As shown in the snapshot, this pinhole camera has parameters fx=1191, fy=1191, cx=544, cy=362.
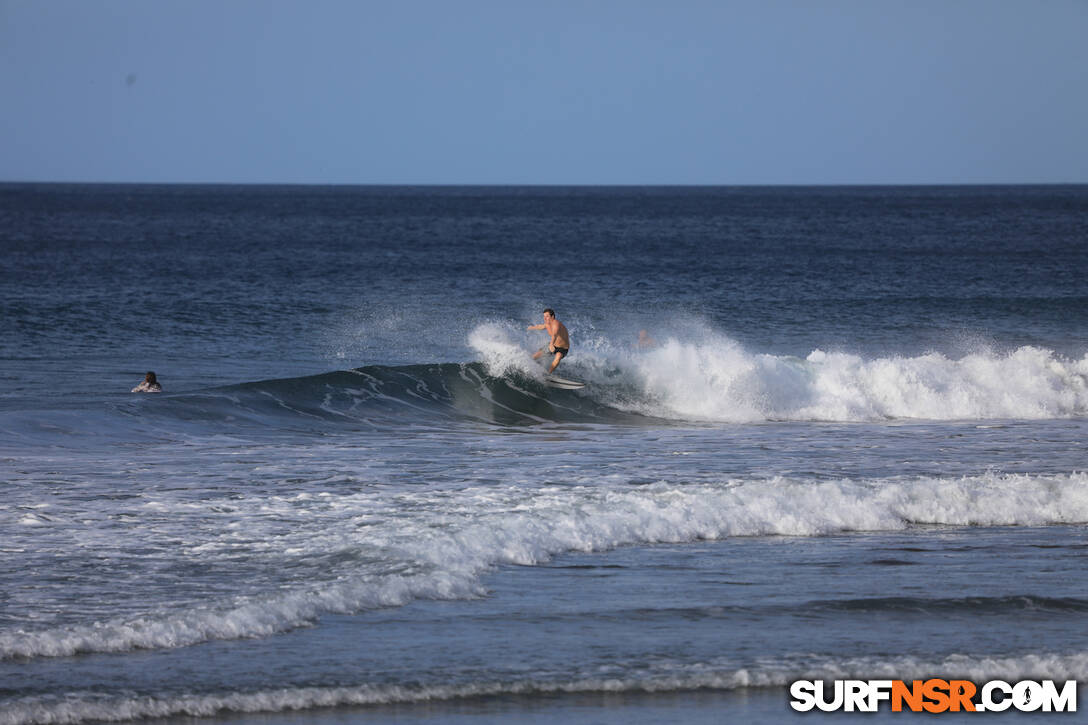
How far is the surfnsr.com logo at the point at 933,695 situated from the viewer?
7.39 m

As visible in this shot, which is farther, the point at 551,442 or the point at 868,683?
the point at 551,442

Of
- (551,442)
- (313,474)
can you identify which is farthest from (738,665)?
(551,442)

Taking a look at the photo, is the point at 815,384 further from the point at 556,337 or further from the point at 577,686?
the point at 577,686

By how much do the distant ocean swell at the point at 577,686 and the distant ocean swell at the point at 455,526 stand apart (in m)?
0.95

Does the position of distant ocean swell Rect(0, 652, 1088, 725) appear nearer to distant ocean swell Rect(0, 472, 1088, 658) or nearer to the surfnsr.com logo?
the surfnsr.com logo

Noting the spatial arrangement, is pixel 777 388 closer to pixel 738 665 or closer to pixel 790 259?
pixel 738 665

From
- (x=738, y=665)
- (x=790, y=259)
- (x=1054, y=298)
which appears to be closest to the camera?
(x=738, y=665)

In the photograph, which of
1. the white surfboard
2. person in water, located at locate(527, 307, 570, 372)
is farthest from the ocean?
person in water, located at locate(527, 307, 570, 372)

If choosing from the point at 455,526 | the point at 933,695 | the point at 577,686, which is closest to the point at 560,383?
the point at 455,526

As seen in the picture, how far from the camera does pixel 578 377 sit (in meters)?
23.1

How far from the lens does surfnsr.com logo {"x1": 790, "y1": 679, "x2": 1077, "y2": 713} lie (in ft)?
24.3

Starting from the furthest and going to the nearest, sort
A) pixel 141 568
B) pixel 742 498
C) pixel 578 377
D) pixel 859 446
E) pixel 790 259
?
pixel 790 259 → pixel 578 377 → pixel 859 446 → pixel 742 498 → pixel 141 568

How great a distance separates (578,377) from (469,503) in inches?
436

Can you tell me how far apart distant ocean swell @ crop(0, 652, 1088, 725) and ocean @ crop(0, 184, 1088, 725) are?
2 centimetres
